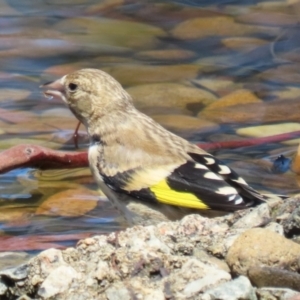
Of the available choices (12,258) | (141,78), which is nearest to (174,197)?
(12,258)

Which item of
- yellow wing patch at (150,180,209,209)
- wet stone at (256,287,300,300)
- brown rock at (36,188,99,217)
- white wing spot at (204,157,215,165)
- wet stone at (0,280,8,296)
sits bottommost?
brown rock at (36,188,99,217)

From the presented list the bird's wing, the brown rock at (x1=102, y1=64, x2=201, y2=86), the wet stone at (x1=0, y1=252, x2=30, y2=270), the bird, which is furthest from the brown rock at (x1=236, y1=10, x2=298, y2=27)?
the wet stone at (x1=0, y1=252, x2=30, y2=270)

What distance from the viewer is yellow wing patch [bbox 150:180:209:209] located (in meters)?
5.66

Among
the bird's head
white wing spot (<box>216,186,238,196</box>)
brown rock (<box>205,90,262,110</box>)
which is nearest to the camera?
white wing spot (<box>216,186,238,196</box>)

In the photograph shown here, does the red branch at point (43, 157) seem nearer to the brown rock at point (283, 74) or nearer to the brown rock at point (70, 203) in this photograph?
the brown rock at point (70, 203)

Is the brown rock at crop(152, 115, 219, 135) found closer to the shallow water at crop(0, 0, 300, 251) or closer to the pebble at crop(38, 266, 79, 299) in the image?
the shallow water at crop(0, 0, 300, 251)

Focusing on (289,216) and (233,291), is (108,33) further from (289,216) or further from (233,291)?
(233,291)

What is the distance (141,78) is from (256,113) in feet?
4.91

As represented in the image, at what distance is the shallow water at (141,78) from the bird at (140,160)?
2.09 ft

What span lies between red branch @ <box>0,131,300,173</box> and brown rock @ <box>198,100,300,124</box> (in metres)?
0.83

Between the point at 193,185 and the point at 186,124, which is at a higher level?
the point at 193,185

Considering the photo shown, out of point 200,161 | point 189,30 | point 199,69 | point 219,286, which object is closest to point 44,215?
point 200,161

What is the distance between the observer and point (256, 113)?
364 inches

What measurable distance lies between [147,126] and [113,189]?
0.60 metres
